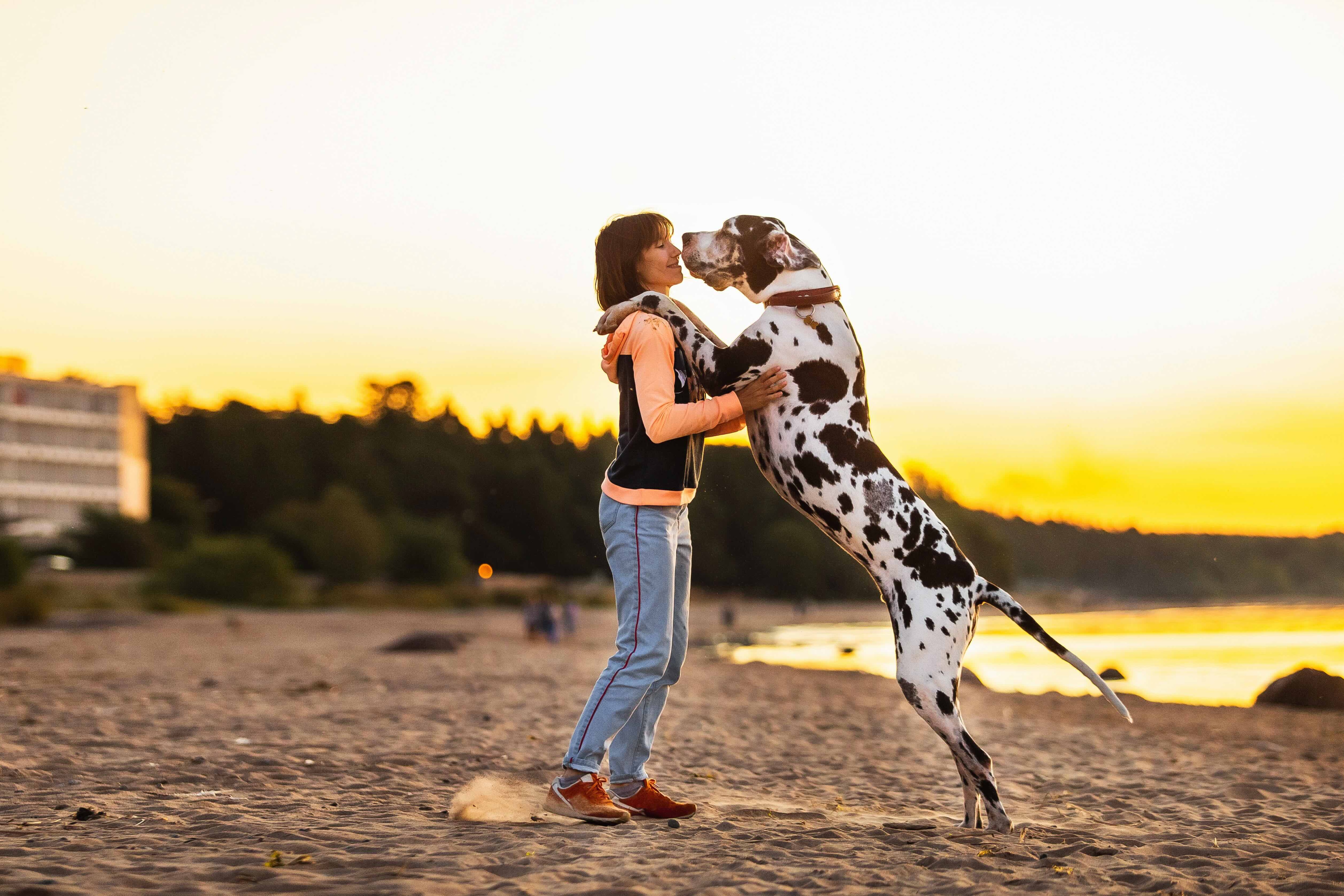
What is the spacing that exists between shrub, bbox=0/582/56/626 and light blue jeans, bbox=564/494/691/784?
3039 centimetres

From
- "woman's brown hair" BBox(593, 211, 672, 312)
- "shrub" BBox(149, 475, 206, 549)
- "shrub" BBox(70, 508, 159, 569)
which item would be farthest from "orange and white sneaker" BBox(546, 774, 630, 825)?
"shrub" BBox(149, 475, 206, 549)

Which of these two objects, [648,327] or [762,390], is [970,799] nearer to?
[762,390]

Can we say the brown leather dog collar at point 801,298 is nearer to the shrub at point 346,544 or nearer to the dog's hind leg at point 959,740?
the dog's hind leg at point 959,740

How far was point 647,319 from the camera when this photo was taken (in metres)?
4.75

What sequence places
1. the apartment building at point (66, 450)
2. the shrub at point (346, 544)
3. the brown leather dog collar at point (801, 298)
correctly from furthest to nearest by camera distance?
the apartment building at point (66, 450)
the shrub at point (346, 544)
the brown leather dog collar at point (801, 298)

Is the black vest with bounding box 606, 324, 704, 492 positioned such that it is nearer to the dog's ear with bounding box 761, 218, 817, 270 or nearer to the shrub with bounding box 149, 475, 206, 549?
the dog's ear with bounding box 761, 218, 817, 270

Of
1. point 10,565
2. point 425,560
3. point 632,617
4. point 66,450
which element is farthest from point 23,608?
point 66,450

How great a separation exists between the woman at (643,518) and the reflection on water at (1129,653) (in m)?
2.06

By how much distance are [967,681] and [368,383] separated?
299 ft

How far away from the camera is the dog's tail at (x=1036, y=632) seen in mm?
4902

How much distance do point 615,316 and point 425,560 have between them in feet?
204

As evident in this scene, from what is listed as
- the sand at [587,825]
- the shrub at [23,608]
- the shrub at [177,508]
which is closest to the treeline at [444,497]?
the shrub at [177,508]

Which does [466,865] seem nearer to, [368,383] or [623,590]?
[623,590]

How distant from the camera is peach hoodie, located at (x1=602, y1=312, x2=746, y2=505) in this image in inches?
181
